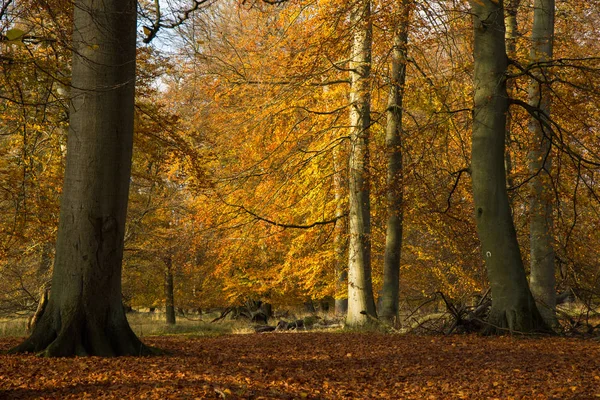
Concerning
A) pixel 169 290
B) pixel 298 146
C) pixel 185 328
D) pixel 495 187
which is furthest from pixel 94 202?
pixel 169 290

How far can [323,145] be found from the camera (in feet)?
42.3

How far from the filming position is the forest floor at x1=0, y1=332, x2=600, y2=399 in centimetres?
430

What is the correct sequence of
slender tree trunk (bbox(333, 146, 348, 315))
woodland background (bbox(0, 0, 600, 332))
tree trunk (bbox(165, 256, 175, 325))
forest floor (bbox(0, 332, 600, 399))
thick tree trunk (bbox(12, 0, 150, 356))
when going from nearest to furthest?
forest floor (bbox(0, 332, 600, 399))
thick tree trunk (bbox(12, 0, 150, 356))
woodland background (bbox(0, 0, 600, 332))
slender tree trunk (bbox(333, 146, 348, 315))
tree trunk (bbox(165, 256, 175, 325))

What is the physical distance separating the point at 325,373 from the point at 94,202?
113 inches

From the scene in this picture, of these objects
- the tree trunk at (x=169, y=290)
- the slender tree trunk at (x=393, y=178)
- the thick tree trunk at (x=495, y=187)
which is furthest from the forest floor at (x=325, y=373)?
the tree trunk at (x=169, y=290)

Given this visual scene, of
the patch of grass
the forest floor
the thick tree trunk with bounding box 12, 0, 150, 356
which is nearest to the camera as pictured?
the forest floor

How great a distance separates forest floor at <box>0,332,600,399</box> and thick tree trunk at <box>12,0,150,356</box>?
432 millimetres

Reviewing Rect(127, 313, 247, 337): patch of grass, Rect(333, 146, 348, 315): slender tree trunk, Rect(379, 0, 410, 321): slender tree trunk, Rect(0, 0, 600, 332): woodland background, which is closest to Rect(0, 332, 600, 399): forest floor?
Rect(0, 0, 600, 332): woodland background

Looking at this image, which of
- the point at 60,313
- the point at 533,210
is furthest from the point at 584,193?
the point at 60,313

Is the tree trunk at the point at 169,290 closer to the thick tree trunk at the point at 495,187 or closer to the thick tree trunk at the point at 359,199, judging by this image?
the thick tree trunk at the point at 359,199

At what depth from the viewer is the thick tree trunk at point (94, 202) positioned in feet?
19.4

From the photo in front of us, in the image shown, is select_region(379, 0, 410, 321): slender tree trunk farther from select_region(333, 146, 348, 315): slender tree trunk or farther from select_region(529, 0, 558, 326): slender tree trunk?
select_region(529, 0, 558, 326): slender tree trunk

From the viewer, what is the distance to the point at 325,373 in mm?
5359

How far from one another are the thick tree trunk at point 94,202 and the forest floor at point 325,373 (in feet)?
1.42
